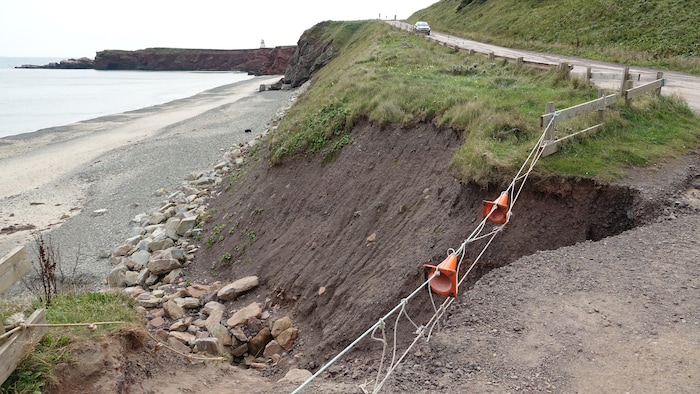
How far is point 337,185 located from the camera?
1320cm

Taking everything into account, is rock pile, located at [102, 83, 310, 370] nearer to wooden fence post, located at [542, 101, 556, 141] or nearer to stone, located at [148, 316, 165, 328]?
stone, located at [148, 316, 165, 328]

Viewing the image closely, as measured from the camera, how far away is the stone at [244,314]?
9617mm

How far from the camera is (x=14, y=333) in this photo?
462 centimetres

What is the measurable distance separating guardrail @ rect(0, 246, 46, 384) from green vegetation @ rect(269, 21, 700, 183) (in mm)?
7140

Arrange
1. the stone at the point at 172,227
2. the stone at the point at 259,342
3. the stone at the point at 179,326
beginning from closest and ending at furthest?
the stone at the point at 259,342, the stone at the point at 179,326, the stone at the point at 172,227

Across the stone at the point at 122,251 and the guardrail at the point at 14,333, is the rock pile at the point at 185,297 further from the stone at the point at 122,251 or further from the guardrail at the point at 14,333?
the guardrail at the point at 14,333

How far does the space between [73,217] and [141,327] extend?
14.9 metres

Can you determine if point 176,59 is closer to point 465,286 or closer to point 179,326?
→ point 179,326

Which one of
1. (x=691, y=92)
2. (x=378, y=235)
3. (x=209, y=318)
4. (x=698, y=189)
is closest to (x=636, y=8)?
(x=691, y=92)

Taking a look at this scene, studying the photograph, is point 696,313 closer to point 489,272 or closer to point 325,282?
point 489,272

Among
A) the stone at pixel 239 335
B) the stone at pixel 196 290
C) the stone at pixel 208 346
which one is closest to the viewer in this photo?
→ the stone at pixel 208 346

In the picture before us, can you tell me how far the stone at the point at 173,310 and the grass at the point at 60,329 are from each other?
312 centimetres

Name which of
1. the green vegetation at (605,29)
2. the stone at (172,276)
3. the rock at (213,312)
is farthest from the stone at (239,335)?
the green vegetation at (605,29)

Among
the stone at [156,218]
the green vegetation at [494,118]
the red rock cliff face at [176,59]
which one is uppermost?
the red rock cliff face at [176,59]
